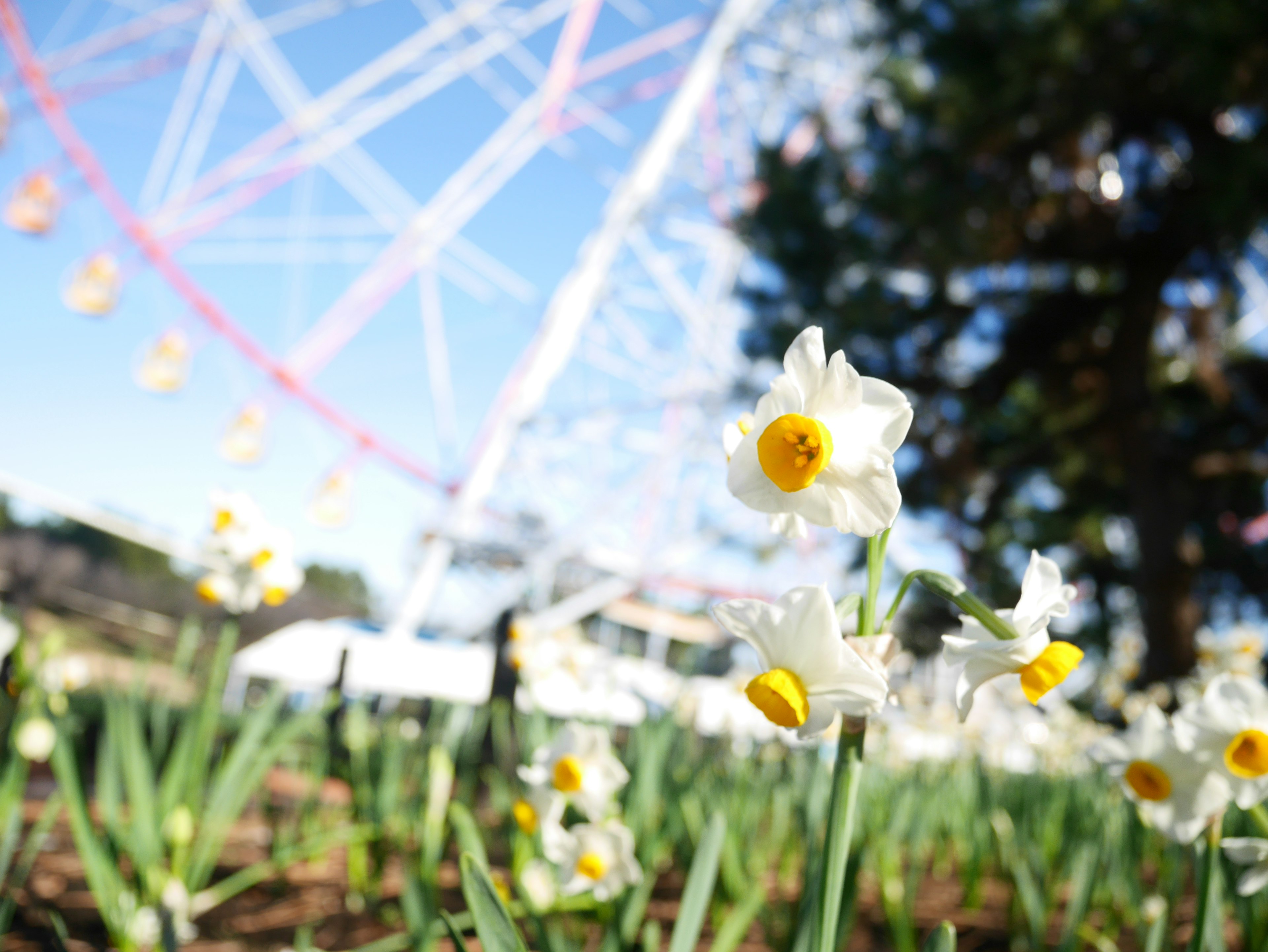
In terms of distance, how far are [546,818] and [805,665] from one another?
523 mm

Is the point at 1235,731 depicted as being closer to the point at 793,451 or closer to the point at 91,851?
the point at 793,451

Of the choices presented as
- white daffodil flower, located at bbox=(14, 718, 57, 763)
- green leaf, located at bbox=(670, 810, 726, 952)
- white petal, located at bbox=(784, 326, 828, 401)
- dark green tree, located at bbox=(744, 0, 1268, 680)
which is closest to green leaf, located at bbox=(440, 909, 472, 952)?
→ green leaf, located at bbox=(670, 810, 726, 952)

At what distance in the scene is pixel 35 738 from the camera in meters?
0.98

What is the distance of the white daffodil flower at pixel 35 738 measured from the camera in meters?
0.96

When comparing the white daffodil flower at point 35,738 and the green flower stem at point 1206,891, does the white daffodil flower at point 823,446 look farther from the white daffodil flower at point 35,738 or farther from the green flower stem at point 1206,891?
the white daffodil flower at point 35,738

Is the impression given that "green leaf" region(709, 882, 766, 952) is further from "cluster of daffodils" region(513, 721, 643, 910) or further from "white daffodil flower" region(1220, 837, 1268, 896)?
"white daffodil flower" region(1220, 837, 1268, 896)

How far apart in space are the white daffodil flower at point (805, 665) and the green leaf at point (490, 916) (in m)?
0.18

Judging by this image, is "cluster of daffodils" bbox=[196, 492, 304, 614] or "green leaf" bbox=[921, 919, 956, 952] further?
"cluster of daffodils" bbox=[196, 492, 304, 614]

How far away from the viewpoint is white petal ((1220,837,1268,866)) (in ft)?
1.83

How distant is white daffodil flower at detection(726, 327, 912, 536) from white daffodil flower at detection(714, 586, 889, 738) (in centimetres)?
4

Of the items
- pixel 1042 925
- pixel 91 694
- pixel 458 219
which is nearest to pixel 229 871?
pixel 1042 925

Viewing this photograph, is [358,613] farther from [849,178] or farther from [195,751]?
[195,751]

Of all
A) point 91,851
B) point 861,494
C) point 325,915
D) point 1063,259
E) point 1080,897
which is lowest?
point 325,915

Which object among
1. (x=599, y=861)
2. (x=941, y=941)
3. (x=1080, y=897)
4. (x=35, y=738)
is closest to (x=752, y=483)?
(x=941, y=941)
